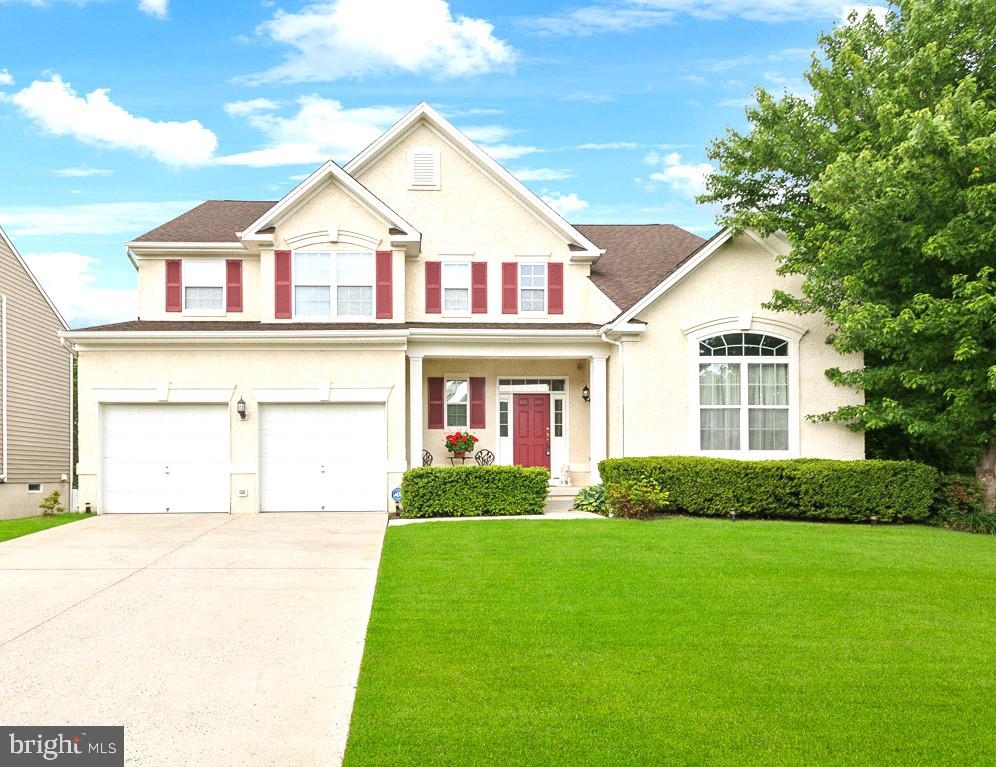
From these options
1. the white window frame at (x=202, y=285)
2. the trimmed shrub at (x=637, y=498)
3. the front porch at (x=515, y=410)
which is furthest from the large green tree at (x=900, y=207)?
the white window frame at (x=202, y=285)

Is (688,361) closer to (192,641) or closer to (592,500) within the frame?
(592,500)

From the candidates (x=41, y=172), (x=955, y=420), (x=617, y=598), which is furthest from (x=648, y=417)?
(x=41, y=172)

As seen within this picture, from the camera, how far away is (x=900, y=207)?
14477 millimetres

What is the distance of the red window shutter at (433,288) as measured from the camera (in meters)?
19.2

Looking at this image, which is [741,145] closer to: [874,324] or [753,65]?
[753,65]

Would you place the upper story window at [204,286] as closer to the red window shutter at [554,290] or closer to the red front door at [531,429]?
the red front door at [531,429]

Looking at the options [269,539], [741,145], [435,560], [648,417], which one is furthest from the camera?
[741,145]

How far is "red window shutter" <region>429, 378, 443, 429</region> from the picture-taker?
19.6m

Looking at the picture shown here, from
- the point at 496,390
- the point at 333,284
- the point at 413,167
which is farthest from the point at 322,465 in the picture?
the point at 413,167

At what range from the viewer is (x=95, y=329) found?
16.9 m

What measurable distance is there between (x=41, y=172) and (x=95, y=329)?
8.87 metres

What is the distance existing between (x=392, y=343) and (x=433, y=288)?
2.85 metres

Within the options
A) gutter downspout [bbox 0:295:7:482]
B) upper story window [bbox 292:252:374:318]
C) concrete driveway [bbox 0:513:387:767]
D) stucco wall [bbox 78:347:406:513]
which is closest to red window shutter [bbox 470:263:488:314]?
upper story window [bbox 292:252:374:318]

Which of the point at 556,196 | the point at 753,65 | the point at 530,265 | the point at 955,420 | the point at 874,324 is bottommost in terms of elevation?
the point at 955,420
